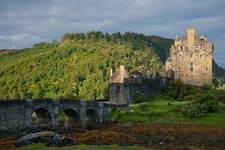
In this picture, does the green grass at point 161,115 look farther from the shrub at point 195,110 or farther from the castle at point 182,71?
the castle at point 182,71

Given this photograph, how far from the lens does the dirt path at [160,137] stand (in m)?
54.6

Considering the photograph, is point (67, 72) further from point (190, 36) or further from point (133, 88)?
point (133, 88)

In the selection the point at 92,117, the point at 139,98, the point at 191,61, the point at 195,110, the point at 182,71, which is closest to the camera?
the point at 195,110

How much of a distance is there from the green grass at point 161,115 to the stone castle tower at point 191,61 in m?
15.5

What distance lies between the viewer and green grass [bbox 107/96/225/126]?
260 ft

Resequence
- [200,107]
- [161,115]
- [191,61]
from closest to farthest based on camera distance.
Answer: [200,107]
[161,115]
[191,61]

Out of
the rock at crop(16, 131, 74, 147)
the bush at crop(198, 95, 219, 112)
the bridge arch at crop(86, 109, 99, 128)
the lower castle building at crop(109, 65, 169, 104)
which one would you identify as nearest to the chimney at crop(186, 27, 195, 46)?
the lower castle building at crop(109, 65, 169, 104)

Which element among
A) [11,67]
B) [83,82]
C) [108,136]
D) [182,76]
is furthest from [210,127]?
[11,67]

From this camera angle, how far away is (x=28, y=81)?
547 feet

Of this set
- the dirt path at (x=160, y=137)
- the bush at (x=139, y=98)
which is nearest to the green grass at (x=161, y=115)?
the bush at (x=139, y=98)

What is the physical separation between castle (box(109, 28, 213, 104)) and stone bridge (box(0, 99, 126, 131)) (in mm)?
13941

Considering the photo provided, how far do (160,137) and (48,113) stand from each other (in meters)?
19.6

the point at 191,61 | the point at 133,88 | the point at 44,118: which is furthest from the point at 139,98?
the point at 44,118

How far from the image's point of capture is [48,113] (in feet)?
247
